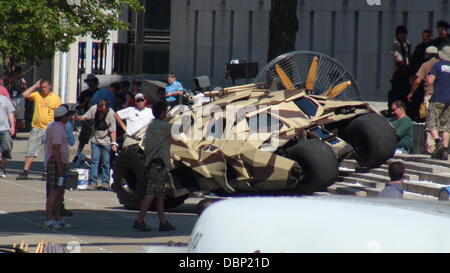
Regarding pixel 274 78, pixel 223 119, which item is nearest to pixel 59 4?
pixel 274 78

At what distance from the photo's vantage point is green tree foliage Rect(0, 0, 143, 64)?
1016 inches

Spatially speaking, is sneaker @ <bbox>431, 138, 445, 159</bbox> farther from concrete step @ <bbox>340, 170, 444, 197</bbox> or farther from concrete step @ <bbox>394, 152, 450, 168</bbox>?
concrete step @ <bbox>340, 170, 444, 197</bbox>

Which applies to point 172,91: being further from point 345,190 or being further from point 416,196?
point 416,196

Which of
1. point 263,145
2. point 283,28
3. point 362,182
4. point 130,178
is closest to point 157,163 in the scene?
point 130,178

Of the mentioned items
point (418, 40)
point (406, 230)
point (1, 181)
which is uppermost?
point (418, 40)

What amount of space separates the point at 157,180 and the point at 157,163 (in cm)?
22

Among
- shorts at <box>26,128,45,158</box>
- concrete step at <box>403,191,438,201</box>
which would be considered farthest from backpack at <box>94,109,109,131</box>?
concrete step at <box>403,191,438,201</box>

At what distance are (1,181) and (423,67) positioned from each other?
24.7 feet

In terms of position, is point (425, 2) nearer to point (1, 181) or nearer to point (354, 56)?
point (354, 56)

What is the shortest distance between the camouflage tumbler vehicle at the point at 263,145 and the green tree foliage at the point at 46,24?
29.5 ft

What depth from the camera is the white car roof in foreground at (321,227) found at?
4719 mm

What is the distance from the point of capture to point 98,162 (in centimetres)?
1861

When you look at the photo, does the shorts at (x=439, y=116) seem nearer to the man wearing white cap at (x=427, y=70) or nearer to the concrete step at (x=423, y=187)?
the concrete step at (x=423, y=187)
